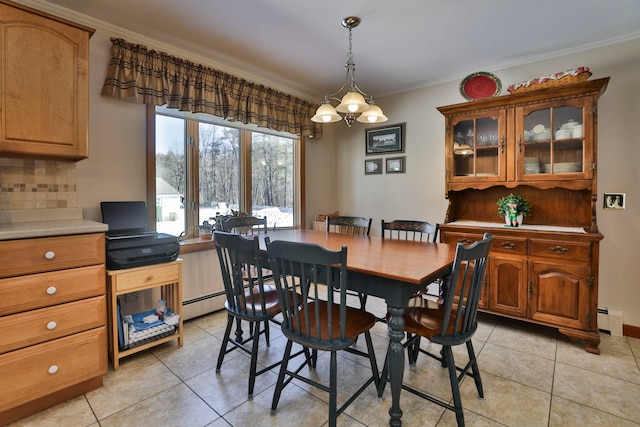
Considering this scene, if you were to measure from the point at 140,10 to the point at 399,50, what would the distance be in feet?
6.81

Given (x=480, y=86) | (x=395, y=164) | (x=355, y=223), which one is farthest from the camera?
(x=395, y=164)

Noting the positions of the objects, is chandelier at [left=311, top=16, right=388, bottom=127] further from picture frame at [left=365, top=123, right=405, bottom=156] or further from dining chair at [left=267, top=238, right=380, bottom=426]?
picture frame at [left=365, top=123, right=405, bottom=156]

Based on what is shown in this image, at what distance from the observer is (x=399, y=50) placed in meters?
2.76

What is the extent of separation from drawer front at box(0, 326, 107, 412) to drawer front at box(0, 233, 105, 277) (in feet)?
1.36

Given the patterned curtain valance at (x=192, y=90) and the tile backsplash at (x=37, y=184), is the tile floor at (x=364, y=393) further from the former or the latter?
the patterned curtain valance at (x=192, y=90)

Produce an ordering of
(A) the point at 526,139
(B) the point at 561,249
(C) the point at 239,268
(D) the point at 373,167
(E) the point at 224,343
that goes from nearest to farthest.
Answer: (C) the point at 239,268 → (E) the point at 224,343 → (B) the point at 561,249 → (A) the point at 526,139 → (D) the point at 373,167

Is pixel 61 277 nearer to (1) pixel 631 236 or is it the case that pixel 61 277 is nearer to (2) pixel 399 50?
(2) pixel 399 50

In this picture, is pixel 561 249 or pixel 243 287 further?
pixel 561 249

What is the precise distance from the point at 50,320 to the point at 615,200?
4.13 meters

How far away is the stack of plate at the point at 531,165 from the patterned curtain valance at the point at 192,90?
240 centimetres

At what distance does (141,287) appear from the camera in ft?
7.04

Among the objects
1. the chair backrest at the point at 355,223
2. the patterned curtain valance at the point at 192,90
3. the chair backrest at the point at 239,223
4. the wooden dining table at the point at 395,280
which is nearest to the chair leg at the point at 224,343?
the chair backrest at the point at 239,223

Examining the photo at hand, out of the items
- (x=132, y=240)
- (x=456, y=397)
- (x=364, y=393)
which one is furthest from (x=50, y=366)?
(x=456, y=397)

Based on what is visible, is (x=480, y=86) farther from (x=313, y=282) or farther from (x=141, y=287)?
(x=141, y=287)
